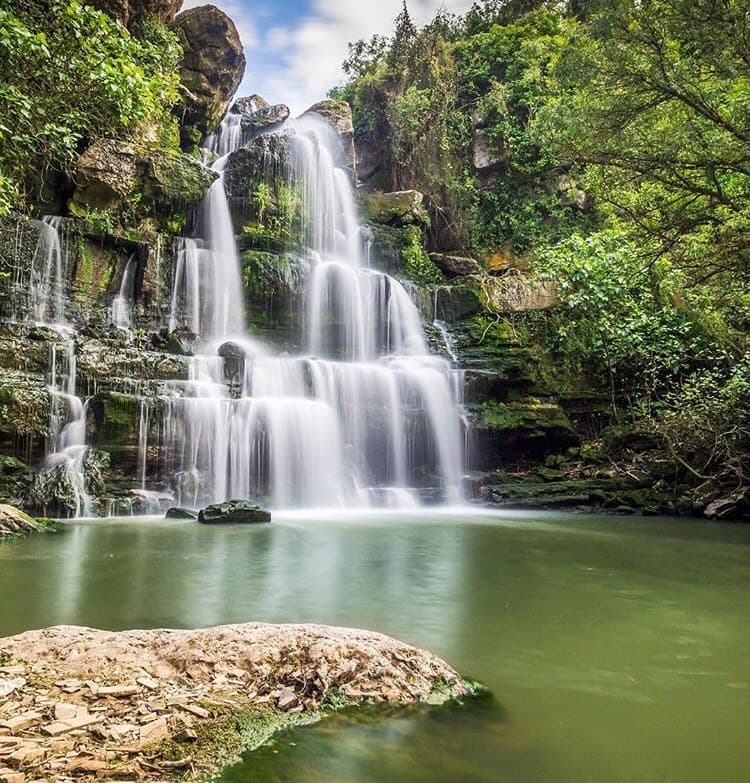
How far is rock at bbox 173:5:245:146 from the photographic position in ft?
76.1

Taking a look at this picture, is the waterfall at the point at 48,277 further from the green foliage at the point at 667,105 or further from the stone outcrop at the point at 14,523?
the green foliage at the point at 667,105

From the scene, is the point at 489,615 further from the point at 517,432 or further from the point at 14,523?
the point at 517,432

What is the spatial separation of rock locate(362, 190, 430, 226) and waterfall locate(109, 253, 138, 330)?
9494mm

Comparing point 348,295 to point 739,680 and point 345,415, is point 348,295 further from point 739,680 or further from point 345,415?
point 739,680

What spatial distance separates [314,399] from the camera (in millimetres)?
14641

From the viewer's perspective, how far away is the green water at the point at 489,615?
2.31m

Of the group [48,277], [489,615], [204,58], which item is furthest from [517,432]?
[204,58]

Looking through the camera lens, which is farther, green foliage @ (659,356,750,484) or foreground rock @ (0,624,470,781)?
green foliage @ (659,356,750,484)

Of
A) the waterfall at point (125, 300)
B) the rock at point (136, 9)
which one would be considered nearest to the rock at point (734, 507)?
the waterfall at point (125, 300)

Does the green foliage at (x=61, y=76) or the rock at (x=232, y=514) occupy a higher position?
the green foliage at (x=61, y=76)

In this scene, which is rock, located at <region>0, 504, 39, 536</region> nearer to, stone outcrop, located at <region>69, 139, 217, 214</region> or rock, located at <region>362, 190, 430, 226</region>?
stone outcrop, located at <region>69, 139, 217, 214</region>

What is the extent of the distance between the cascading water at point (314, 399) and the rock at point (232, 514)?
83.0 inches

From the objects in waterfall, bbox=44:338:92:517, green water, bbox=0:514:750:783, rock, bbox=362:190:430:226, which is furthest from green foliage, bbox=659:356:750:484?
rock, bbox=362:190:430:226

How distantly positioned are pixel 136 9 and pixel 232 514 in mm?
17046
